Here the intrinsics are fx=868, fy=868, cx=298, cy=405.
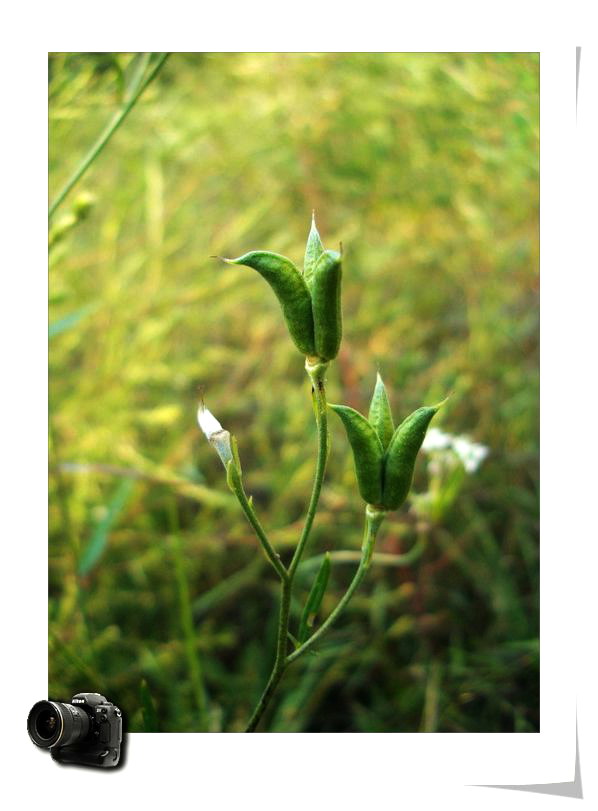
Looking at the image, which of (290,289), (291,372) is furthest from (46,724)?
(291,372)

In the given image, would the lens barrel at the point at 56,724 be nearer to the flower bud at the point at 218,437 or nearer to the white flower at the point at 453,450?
the flower bud at the point at 218,437

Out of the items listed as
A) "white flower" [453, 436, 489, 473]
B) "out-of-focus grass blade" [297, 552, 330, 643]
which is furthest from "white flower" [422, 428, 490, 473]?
"out-of-focus grass blade" [297, 552, 330, 643]

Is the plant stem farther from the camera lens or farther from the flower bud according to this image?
the camera lens

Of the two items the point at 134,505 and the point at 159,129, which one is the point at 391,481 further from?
the point at 159,129

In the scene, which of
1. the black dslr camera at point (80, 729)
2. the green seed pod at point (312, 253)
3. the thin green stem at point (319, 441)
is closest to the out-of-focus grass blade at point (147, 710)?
the black dslr camera at point (80, 729)

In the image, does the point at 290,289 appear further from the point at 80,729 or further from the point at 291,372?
the point at 291,372

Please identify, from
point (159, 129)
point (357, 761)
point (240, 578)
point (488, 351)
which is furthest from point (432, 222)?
point (357, 761)
